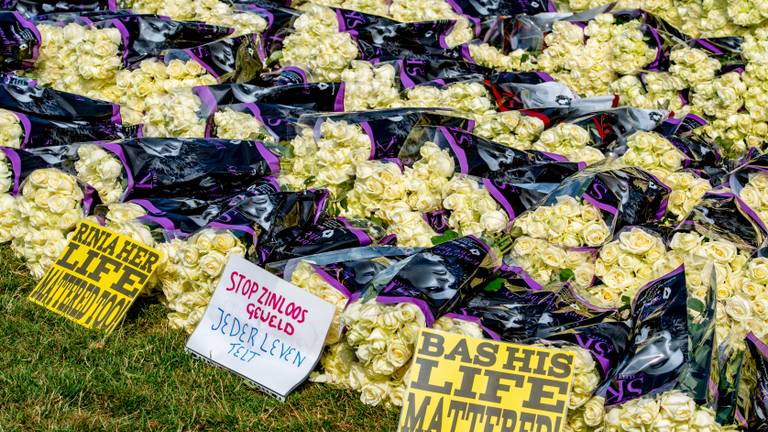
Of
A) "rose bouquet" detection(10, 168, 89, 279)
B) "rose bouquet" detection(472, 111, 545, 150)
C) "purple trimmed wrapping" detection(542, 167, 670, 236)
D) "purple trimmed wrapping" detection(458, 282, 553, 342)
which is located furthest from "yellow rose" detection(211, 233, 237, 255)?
"rose bouquet" detection(472, 111, 545, 150)

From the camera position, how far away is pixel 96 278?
3178mm

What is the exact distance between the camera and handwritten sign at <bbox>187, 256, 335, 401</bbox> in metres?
2.83

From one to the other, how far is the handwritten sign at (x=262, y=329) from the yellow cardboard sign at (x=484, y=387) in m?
0.40

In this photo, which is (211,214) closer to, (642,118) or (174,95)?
(174,95)

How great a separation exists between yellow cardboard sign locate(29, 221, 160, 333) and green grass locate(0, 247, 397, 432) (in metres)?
0.06

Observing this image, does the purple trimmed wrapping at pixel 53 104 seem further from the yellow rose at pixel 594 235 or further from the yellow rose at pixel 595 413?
the yellow rose at pixel 595 413

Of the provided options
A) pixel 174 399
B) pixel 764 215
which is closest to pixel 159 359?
pixel 174 399

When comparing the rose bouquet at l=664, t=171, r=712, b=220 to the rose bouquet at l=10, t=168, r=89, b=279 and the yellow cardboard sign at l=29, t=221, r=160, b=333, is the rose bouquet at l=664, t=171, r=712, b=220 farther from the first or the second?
the rose bouquet at l=10, t=168, r=89, b=279

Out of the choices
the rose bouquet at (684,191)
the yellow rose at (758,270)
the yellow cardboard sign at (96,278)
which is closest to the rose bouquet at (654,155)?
the rose bouquet at (684,191)

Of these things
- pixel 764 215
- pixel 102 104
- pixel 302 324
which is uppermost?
pixel 764 215

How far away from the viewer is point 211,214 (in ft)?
11.0

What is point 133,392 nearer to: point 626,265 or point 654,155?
point 626,265

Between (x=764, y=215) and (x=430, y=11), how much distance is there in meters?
2.29

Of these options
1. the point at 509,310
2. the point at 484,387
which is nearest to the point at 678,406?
the point at 484,387
